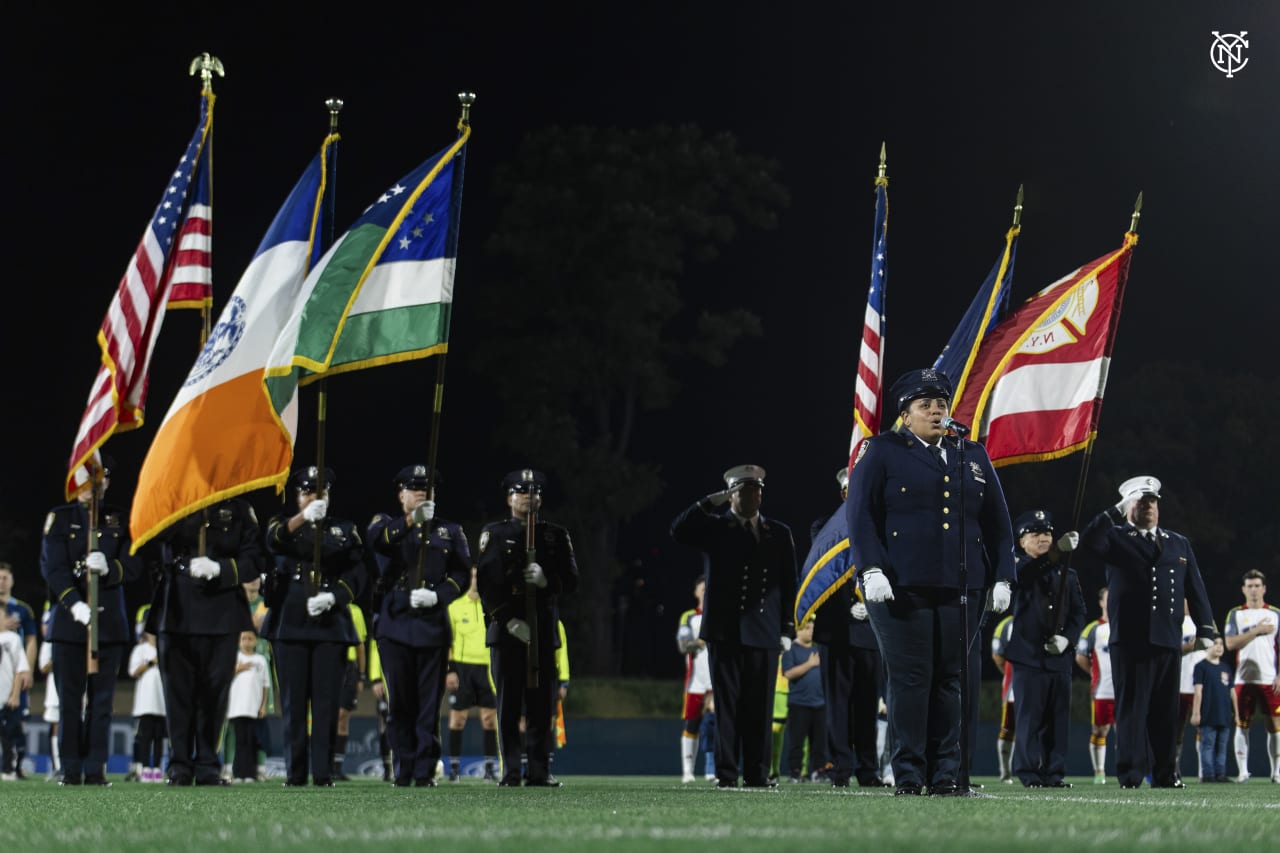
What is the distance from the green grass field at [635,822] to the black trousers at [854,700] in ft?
11.9

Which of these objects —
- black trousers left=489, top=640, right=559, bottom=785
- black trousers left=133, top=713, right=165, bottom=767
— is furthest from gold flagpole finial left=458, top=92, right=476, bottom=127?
black trousers left=133, top=713, right=165, bottom=767

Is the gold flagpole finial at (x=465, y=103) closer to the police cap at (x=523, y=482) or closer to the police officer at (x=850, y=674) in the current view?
the police cap at (x=523, y=482)

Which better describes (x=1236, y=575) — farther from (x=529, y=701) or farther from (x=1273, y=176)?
(x=529, y=701)

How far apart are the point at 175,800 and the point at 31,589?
2869cm

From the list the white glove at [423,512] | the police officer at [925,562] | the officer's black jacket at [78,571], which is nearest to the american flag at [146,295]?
the officer's black jacket at [78,571]

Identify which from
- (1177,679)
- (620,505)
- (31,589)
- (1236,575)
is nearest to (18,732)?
(1177,679)

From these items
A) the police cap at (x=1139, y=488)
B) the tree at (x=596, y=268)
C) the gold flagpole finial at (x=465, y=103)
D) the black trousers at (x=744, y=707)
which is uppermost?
the tree at (x=596, y=268)

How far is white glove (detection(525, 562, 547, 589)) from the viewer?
11.7 m

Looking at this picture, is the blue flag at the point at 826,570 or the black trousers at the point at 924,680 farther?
the blue flag at the point at 826,570

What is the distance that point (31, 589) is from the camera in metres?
36.2

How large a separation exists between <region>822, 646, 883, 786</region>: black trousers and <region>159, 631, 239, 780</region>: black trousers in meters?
4.37

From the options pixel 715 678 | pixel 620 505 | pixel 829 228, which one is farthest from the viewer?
pixel 829 228

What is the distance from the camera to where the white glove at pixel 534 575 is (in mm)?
11680
